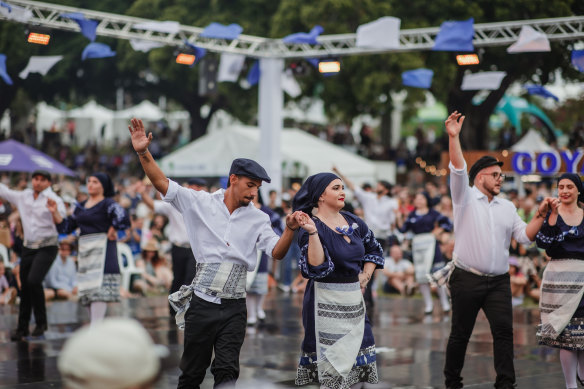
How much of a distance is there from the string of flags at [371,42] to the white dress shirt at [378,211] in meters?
2.50

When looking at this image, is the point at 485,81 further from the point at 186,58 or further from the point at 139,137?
the point at 139,137

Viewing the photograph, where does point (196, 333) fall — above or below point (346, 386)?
above

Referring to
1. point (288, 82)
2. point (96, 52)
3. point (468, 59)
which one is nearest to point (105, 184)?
point (96, 52)

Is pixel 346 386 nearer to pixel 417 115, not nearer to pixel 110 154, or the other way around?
pixel 110 154

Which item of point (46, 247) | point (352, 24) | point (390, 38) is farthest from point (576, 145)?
point (46, 247)

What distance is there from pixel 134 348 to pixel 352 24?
24.1 metres

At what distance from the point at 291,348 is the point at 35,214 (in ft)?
11.0

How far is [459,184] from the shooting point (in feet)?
Result: 23.3

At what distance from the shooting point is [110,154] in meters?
34.1

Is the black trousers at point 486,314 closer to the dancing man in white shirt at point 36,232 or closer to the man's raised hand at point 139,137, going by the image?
the man's raised hand at point 139,137

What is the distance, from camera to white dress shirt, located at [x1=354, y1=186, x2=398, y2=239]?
1454 centimetres

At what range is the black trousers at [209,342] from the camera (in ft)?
19.1

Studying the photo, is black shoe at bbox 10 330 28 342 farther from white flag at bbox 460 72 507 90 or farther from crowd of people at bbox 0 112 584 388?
white flag at bbox 460 72 507 90

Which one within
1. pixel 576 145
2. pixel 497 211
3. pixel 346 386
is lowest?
pixel 346 386
